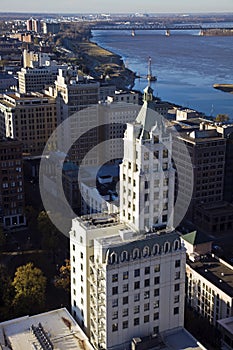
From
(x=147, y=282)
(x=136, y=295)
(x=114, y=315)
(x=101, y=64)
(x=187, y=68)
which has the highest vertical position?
(x=101, y=64)

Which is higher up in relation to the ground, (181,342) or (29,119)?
(29,119)

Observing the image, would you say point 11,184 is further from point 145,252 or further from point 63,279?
point 145,252

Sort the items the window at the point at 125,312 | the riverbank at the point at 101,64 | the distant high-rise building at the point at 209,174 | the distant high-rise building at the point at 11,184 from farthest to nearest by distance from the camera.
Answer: the riverbank at the point at 101,64 < the distant high-rise building at the point at 209,174 < the distant high-rise building at the point at 11,184 < the window at the point at 125,312

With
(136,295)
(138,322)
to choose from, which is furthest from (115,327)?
(136,295)

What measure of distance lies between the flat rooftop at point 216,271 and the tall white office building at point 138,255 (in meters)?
5.10

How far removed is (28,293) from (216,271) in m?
8.03

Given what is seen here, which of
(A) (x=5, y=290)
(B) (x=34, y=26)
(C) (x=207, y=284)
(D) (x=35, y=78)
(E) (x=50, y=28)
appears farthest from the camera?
Result: (B) (x=34, y=26)

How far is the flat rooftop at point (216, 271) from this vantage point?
20030 mm

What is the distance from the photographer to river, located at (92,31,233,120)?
229 ft

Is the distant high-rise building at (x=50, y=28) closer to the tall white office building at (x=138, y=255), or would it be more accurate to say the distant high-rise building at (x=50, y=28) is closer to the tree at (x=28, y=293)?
the tree at (x=28, y=293)

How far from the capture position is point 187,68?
103 m

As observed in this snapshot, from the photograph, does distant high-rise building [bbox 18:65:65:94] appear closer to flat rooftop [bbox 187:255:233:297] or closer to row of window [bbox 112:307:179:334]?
flat rooftop [bbox 187:255:233:297]

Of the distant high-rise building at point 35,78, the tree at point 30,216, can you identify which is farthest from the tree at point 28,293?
the distant high-rise building at point 35,78

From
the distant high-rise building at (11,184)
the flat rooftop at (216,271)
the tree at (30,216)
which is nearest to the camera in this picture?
the flat rooftop at (216,271)
